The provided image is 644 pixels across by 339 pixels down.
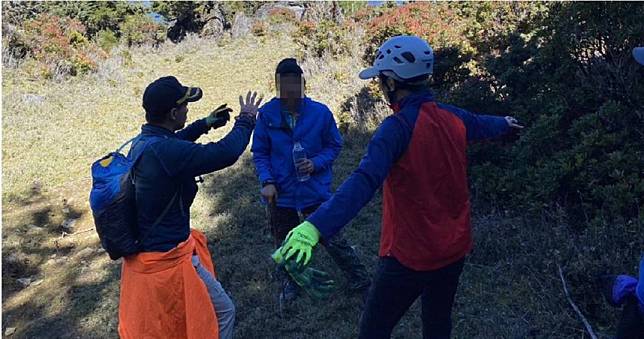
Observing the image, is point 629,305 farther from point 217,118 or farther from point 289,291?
point 289,291

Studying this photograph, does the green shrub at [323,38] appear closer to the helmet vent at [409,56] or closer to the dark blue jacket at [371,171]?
the helmet vent at [409,56]

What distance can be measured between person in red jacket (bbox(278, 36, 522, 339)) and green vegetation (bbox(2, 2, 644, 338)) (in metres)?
1.42

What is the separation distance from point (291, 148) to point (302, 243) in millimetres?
1883

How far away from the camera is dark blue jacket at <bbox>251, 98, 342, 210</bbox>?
12.4 ft

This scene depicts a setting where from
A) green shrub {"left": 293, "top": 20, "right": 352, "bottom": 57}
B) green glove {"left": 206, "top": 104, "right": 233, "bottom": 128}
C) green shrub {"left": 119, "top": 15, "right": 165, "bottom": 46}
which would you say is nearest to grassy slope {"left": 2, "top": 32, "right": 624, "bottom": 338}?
green shrub {"left": 293, "top": 20, "right": 352, "bottom": 57}

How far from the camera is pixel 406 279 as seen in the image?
8.02 ft

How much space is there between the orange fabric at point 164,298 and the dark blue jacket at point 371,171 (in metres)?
0.96

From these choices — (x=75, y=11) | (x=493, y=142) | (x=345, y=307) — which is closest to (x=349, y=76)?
(x=493, y=142)

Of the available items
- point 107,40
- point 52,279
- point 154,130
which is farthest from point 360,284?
point 107,40

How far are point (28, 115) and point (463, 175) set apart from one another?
11.3 meters

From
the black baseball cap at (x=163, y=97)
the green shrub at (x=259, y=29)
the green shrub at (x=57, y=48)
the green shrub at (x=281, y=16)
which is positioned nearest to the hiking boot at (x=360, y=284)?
the black baseball cap at (x=163, y=97)

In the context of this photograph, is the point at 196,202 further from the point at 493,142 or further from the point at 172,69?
the point at 172,69

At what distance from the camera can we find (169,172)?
2.50 meters

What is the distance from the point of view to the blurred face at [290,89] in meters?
3.65
